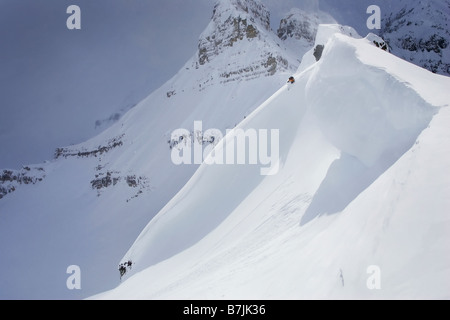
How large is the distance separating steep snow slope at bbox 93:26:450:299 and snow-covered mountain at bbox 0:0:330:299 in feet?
75.2

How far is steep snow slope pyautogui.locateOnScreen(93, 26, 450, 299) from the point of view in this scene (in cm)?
377

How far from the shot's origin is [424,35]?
87.6 metres

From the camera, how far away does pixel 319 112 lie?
8.48 metres

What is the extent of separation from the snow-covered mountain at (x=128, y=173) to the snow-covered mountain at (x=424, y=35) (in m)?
39.6

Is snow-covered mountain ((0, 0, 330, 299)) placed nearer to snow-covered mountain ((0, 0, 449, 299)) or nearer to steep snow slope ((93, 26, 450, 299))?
snow-covered mountain ((0, 0, 449, 299))

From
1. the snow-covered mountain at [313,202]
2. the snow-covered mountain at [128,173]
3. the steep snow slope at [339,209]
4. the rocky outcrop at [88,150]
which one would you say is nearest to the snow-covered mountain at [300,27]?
the snow-covered mountain at [128,173]

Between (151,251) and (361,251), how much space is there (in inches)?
484

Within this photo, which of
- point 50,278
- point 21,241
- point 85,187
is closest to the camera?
point 50,278

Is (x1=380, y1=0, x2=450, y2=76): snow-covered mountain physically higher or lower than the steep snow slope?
higher

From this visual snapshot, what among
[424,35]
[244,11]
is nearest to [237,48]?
[244,11]
